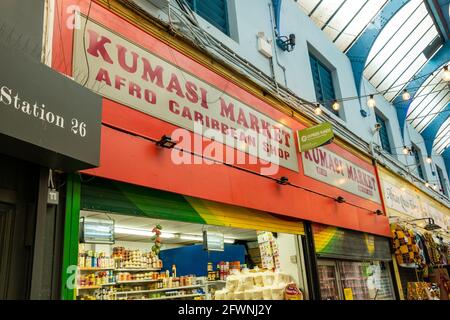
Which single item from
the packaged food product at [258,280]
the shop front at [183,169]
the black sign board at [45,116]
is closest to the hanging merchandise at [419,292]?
the shop front at [183,169]

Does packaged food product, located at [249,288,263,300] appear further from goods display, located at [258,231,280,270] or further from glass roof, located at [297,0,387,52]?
glass roof, located at [297,0,387,52]

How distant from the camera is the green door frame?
3.10 m

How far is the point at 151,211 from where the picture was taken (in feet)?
13.2

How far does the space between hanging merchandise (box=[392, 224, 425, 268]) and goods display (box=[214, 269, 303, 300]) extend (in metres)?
5.00

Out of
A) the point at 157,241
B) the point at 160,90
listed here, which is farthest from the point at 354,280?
the point at 160,90

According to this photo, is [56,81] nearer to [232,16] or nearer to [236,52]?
[236,52]

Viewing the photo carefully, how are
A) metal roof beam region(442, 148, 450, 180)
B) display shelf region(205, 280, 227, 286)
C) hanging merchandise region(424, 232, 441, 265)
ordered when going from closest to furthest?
display shelf region(205, 280, 227, 286) → hanging merchandise region(424, 232, 441, 265) → metal roof beam region(442, 148, 450, 180)

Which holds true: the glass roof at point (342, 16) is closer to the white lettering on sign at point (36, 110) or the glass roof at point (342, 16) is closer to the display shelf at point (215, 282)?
the display shelf at point (215, 282)

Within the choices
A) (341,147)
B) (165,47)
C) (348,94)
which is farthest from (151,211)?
(348,94)

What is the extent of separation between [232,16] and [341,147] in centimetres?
A: 384

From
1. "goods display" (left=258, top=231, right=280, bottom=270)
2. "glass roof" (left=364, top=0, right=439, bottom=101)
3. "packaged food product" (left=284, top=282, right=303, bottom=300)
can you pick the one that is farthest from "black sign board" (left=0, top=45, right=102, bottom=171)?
"glass roof" (left=364, top=0, right=439, bottom=101)

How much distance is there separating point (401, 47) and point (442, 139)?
425 inches

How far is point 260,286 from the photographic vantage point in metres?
5.89
